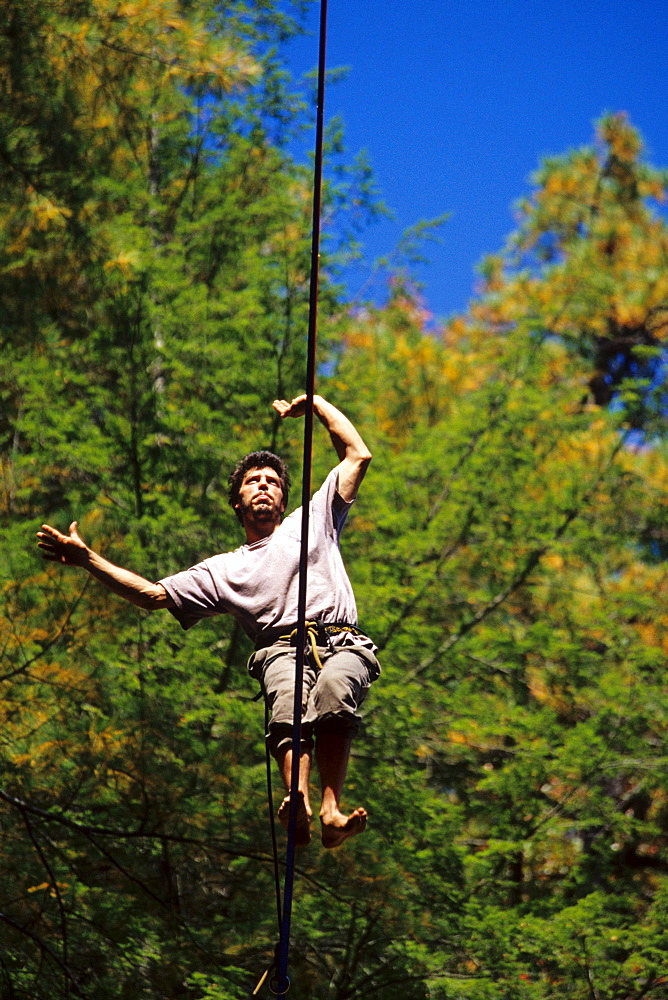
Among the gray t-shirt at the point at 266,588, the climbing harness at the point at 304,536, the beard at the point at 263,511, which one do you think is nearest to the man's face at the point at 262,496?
the beard at the point at 263,511

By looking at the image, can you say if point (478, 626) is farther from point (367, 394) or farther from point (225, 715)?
point (225, 715)

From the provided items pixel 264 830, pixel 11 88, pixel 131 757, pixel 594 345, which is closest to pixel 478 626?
pixel 264 830

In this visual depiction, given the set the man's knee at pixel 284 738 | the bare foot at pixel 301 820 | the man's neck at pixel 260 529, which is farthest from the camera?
→ the man's neck at pixel 260 529

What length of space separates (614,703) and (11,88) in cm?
678

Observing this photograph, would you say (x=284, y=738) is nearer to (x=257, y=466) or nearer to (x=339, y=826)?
A: (x=339, y=826)

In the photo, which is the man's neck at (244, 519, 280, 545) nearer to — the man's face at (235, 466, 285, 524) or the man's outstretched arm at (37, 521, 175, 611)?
the man's face at (235, 466, 285, 524)

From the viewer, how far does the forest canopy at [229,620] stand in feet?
23.6

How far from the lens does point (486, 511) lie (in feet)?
31.5

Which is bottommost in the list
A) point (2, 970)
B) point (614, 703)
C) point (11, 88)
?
point (2, 970)

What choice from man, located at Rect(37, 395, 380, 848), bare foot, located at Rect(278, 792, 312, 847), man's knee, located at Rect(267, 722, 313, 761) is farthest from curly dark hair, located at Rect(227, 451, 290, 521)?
bare foot, located at Rect(278, 792, 312, 847)

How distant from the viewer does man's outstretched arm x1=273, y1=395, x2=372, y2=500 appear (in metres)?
3.99

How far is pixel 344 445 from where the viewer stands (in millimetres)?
4070

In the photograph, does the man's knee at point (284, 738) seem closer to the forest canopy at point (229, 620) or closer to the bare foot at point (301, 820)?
the bare foot at point (301, 820)

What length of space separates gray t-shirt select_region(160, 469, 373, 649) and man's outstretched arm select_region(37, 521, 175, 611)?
0.16ft
